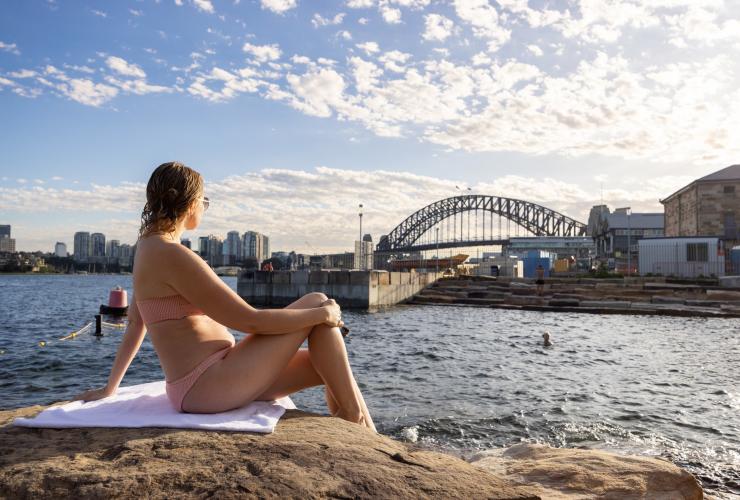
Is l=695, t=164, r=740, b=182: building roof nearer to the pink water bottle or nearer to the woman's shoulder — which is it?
the pink water bottle

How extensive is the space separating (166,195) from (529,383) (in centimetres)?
735

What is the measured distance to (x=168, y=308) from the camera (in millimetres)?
2498

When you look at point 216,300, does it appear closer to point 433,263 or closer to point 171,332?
point 171,332

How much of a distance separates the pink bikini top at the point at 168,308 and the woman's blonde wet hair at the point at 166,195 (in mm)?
314

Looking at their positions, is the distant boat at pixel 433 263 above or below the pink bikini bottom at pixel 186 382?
above

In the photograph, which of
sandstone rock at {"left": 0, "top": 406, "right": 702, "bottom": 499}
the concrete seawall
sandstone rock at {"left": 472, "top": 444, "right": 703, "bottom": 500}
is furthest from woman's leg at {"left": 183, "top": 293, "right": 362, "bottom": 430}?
the concrete seawall

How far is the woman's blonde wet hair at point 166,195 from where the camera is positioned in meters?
2.53

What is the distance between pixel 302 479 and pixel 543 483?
1.50m

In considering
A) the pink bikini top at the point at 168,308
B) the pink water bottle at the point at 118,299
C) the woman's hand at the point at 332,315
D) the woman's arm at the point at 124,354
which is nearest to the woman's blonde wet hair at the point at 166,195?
the pink bikini top at the point at 168,308

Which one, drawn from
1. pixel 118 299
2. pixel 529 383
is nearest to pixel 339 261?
pixel 118 299

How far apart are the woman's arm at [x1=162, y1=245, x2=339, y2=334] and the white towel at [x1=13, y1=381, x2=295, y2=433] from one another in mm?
394

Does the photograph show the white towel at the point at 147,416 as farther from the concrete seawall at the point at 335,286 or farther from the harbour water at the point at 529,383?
the concrete seawall at the point at 335,286

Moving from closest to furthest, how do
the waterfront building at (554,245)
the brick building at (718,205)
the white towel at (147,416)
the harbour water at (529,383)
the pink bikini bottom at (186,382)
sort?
the white towel at (147,416) < the pink bikini bottom at (186,382) < the harbour water at (529,383) < the brick building at (718,205) < the waterfront building at (554,245)

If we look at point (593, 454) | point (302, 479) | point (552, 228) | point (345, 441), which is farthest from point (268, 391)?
point (552, 228)
